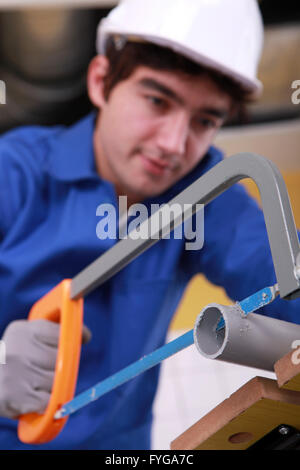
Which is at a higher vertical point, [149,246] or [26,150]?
[26,150]

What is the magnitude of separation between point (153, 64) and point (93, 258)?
0.35m

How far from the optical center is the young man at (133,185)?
0.93 metres

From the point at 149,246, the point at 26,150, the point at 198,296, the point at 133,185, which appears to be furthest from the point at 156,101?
the point at 198,296

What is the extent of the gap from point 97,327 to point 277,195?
2.03 feet

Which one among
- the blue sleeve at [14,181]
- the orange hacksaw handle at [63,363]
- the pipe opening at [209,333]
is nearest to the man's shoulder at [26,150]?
the blue sleeve at [14,181]

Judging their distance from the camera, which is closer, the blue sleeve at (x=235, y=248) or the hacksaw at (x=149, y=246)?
the hacksaw at (x=149, y=246)

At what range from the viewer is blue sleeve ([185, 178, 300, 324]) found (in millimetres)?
941

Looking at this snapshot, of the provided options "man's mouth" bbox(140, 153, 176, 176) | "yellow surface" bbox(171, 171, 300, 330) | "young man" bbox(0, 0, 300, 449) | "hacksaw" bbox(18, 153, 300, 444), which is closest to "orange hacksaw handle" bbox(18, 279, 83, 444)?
"hacksaw" bbox(18, 153, 300, 444)

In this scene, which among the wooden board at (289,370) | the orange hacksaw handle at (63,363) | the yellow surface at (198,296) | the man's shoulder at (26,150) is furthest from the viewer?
the yellow surface at (198,296)

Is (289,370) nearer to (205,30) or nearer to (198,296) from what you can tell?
(205,30)

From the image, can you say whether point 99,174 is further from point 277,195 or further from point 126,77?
point 277,195

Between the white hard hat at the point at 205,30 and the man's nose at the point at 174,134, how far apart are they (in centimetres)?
10

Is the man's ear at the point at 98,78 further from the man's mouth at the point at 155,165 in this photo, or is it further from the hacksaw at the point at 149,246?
the hacksaw at the point at 149,246

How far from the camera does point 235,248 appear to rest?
3.28 feet
